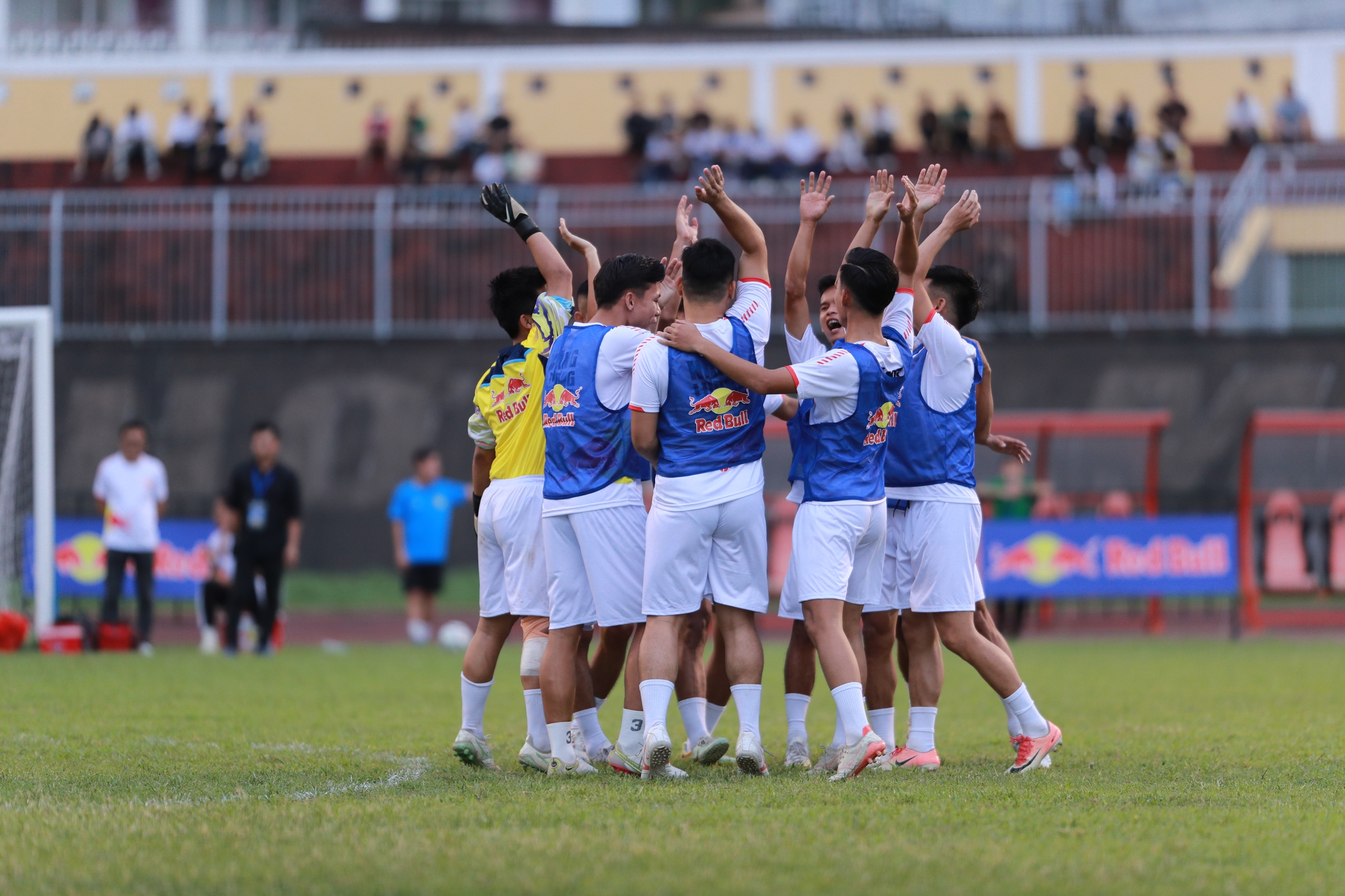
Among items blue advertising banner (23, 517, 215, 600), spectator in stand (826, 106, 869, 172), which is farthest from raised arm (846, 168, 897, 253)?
spectator in stand (826, 106, 869, 172)

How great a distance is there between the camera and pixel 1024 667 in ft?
44.1

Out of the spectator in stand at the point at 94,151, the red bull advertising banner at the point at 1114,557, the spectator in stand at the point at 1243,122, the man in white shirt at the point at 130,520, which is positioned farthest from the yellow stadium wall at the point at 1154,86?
the man in white shirt at the point at 130,520

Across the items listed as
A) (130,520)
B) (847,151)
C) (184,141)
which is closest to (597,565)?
(130,520)

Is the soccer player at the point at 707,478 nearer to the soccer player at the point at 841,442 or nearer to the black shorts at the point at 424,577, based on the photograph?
the soccer player at the point at 841,442

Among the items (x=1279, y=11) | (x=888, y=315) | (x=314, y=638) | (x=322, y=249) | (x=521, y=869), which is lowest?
(x=314, y=638)

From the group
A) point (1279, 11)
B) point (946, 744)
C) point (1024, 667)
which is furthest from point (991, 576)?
point (1279, 11)

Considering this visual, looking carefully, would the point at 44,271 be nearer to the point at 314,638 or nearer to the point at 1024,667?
Result: the point at 314,638

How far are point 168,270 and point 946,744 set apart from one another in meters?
17.7

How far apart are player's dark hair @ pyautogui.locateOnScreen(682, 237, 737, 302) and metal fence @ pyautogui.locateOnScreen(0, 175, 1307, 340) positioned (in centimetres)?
1543

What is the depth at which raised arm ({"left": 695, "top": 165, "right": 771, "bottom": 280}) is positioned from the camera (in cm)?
687

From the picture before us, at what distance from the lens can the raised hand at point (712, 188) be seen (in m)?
6.82

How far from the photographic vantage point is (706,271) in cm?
693

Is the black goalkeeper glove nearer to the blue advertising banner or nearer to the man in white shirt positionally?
the man in white shirt

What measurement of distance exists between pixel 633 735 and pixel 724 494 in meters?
1.17
